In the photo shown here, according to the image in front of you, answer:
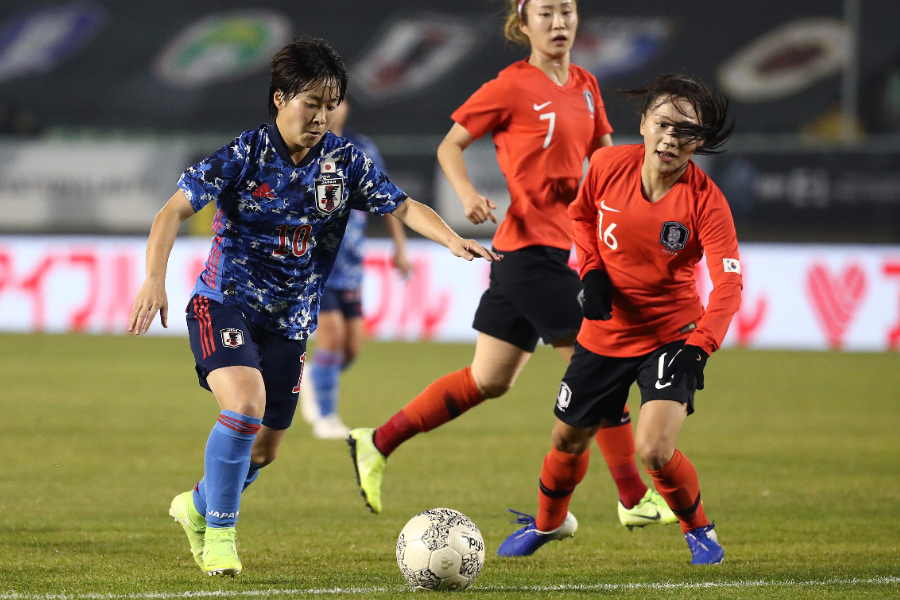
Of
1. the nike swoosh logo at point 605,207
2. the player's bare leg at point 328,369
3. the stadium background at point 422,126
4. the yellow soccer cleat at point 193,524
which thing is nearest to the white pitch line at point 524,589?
the yellow soccer cleat at point 193,524

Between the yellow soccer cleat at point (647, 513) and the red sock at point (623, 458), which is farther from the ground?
the red sock at point (623, 458)

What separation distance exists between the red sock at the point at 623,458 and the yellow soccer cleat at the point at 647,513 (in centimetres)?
2

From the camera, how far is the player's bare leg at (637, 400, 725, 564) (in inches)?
211

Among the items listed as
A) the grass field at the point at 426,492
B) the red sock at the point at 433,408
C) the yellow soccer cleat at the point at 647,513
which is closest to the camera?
the grass field at the point at 426,492

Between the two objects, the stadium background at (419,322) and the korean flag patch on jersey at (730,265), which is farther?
the stadium background at (419,322)

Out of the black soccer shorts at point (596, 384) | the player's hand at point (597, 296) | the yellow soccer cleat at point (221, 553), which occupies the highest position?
the player's hand at point (597, 296)

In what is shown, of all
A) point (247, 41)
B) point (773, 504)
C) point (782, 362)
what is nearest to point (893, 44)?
point (247, 41)

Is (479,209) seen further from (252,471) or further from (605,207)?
(252,471)

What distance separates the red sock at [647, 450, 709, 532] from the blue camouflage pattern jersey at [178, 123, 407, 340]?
1360 mm

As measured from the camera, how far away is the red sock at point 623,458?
20.5 ft

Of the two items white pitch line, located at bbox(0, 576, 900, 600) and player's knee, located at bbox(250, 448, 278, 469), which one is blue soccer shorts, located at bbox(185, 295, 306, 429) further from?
white pitch line, located at bbox(0, 576, 900, 600)

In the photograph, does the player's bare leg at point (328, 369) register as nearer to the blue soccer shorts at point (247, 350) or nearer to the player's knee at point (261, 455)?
the player's knee at point (261, 455)

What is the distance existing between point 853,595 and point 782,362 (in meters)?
9.74

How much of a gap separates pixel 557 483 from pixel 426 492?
1774 mm
